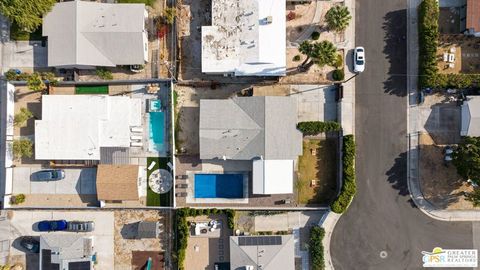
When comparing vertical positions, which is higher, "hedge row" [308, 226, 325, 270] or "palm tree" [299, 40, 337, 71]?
"palm tree" [299, 40, 337, 71]

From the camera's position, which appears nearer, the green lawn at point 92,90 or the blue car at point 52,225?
the blue car at point 52,225

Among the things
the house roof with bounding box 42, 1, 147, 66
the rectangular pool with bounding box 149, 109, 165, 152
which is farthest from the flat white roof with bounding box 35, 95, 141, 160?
the house roof with bounding box 42, 1, 147, 66

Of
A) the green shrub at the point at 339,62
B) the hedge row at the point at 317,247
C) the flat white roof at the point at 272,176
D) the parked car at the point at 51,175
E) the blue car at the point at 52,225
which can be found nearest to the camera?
the flat white roof at the point at 272,176

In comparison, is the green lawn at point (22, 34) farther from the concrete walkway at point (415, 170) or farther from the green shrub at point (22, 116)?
the concrete walkway at point (415, 170)

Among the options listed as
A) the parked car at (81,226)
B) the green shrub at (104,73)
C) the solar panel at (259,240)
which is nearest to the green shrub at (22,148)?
the parked car at (81,226)

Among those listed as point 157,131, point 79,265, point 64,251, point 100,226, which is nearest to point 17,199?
point 64,251

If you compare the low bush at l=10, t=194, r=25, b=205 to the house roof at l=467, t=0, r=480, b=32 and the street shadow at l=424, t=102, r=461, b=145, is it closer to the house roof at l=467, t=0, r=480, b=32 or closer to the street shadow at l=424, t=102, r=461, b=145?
the street shadow at l=424, t=102, r=461, b=145

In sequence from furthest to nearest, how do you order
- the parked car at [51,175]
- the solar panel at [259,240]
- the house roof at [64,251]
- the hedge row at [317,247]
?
the parked car at [51,175], the hedge row at [317,247], the house roof at [64,251], the solar panel at [259,240]

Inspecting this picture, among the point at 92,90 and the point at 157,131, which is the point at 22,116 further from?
the point at 157,131
